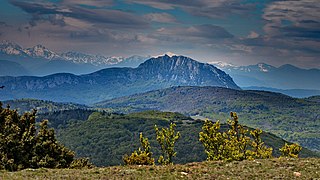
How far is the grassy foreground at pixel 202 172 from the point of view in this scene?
46281 mm

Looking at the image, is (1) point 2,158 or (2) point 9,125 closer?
(1) point 2,158

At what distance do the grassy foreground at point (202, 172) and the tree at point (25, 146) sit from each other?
57.8 feet

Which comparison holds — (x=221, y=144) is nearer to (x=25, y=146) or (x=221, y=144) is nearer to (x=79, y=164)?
(x=79, y=164)

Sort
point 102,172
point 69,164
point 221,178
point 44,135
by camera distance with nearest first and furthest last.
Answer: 1. point 221,178
2. point 102,172
3. point 44,135
4. point 69,164

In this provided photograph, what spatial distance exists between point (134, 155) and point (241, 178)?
3900 cm

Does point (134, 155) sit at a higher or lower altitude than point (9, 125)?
lower

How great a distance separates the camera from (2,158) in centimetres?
6525

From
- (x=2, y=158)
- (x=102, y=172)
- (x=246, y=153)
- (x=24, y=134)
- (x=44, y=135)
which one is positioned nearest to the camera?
(x=102, y=172)

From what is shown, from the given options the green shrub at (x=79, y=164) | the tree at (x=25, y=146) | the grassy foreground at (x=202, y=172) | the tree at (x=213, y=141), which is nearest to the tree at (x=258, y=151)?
the tree at (x=213, y=141)

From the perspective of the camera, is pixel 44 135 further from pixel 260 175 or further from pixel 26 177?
pixel 260 175

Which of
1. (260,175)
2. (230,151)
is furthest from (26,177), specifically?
(230,151)

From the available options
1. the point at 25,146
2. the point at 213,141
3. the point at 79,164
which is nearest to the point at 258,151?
the point at 213,141

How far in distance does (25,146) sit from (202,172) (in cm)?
3968

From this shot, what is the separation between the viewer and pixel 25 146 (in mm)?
72500
